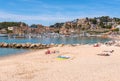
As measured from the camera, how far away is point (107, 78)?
1658 centimetres

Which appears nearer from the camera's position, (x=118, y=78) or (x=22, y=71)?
(x=118, y=78)

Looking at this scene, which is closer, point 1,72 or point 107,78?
point 107,78

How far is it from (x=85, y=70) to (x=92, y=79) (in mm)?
3163

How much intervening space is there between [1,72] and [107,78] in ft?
22.7

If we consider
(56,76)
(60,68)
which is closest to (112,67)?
(60,68)

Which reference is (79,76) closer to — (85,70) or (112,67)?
(85,70)

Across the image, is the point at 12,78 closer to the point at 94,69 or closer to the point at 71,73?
the point at 71,73

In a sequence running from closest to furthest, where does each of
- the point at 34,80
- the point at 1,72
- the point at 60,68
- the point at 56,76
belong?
the point at 34,80
the point at 56,76
the point at 1,72
the point at 60,68

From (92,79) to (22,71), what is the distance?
5301 millimetres

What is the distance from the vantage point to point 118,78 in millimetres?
16422

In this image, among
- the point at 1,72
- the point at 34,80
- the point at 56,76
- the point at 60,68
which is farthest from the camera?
the point at 60,68

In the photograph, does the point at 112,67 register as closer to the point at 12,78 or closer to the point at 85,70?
the point at 85,70

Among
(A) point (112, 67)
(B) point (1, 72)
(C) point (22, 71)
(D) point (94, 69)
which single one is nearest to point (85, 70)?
(D) point (94, 69)

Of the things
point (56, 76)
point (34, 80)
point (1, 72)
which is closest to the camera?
point (34, 80)
